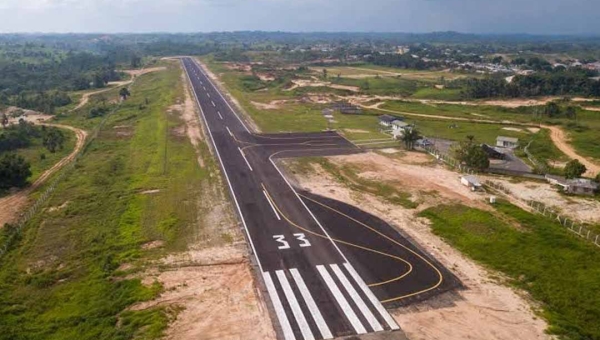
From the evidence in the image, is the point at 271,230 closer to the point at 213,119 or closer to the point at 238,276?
the point at 238,276

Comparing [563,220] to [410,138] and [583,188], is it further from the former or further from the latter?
[410,138]

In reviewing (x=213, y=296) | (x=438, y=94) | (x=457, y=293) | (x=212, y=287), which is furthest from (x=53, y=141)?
(x=438, y=94)

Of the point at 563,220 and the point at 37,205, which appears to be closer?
the point at 563,220

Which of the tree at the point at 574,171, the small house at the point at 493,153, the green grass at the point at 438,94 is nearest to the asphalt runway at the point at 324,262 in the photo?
the tree at the point at 574,171

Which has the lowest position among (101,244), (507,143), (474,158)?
(101,244)

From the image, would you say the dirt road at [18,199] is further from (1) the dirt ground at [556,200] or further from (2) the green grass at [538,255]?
(1) the dirt ground at [556,200]
